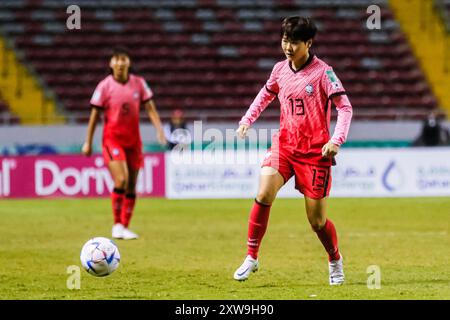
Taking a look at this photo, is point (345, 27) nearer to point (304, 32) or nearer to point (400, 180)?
point (400, 180)

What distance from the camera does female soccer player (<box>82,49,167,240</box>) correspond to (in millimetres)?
12930

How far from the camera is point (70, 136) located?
2564 cm

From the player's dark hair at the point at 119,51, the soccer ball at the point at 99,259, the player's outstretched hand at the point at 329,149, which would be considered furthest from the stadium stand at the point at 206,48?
the player's outstretched hand at the point at 329,149

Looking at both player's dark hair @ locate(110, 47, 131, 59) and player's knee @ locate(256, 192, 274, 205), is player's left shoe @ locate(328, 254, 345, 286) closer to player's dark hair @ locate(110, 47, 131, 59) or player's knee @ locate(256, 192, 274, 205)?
player's knee @ locate(256, 192, 274, 205)

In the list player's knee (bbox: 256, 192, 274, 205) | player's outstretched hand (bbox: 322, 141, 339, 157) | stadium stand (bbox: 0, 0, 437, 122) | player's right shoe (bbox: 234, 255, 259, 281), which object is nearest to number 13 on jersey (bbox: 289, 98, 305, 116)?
player's outstretched hand (bbox: 322, 141, 339, 157)

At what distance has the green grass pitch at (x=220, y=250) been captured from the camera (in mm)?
8312

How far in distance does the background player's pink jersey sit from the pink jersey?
4.75 metres

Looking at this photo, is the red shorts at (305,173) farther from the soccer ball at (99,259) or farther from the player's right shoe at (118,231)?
the player's right shoe at (118,231)

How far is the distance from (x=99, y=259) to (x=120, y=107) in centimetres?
452

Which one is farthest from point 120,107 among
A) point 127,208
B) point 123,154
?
point 127,208

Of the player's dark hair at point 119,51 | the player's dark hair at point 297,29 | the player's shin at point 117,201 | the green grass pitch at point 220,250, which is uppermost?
the player's dark hair at point 119,51

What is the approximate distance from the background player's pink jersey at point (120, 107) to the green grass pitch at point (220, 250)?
1357mm

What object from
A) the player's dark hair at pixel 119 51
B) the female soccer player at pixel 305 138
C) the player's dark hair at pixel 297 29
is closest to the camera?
the player's dark hair at pixel 297 29

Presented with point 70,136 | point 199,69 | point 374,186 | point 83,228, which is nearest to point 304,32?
point 83,228
